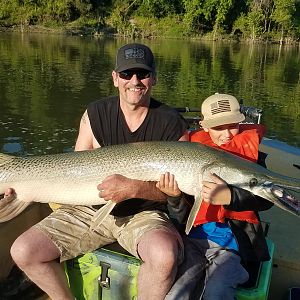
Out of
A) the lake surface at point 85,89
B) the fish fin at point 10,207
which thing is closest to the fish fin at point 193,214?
the fish fin at point 10,207

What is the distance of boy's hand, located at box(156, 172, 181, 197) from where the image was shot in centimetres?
303

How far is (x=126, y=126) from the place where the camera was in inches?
137

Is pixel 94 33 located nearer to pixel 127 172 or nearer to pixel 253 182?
pixel 127 172

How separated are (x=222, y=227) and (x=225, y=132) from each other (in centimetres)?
73

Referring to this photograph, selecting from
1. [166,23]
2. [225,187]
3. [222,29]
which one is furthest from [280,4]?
[225,187]

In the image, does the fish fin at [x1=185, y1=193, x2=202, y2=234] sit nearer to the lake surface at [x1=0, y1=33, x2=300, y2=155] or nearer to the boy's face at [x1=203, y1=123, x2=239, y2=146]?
the boy's face at [x1=203, y1=123, x2=239, y2=146]

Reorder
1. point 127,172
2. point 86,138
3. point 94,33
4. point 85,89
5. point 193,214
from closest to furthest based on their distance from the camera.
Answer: point 193,214
point 127,172
point 86,138
point 85,89
point 94,33

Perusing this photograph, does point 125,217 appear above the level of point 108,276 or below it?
above

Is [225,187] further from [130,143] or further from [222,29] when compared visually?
[222,29]

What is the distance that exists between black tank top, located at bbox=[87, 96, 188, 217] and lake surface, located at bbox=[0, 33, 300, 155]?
295 inches

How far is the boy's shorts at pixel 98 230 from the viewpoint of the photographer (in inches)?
119

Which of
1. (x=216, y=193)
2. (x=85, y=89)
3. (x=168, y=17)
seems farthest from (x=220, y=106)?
(x=168, y=17)

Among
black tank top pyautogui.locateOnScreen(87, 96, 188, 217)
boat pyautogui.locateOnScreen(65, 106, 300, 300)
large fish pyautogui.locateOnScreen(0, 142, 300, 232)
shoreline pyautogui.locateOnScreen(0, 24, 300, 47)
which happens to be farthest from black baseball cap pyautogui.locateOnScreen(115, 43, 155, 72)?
shoreline pyautogui.locateOnScreen(0, 24, 300, 47)

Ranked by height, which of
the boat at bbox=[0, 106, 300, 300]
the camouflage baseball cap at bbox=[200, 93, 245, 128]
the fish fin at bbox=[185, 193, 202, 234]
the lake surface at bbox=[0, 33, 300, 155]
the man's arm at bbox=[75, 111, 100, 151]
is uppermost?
Result: the camouflage baseball cap at bbox=[200, 93, 245, 128]
